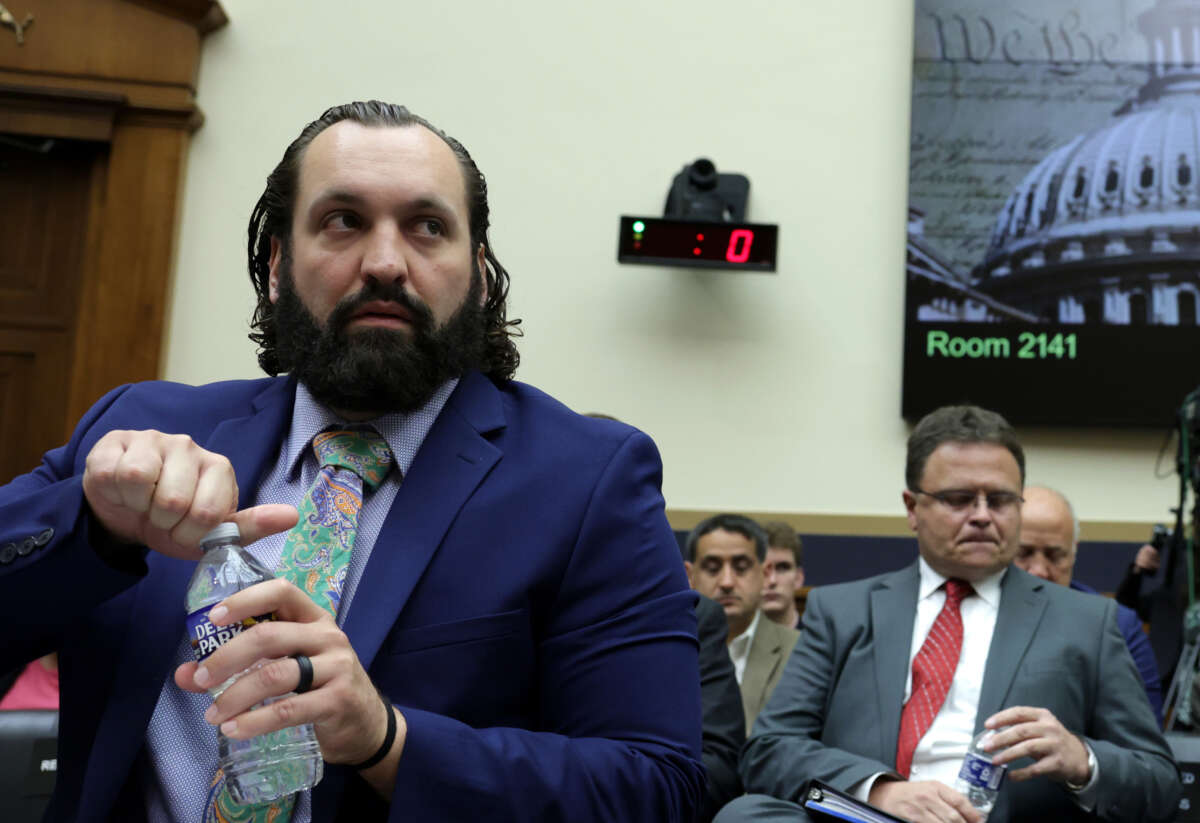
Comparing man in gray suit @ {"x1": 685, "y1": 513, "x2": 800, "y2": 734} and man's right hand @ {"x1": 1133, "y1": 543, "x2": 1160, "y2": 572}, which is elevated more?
man's right hand @ {"x1": 1133, "y1": 543, "x2": 1160, "y2": 572}

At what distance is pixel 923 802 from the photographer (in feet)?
7.45

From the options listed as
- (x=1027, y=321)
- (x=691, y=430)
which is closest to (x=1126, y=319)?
(x=1027, y=321)

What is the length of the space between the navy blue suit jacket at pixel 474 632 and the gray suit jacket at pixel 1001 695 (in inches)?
53.9

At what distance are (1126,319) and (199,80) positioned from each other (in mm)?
4173

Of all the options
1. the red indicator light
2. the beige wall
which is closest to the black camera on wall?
the red indicator light

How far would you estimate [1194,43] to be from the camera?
17.3 feet

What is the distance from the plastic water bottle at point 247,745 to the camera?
3.35 ft

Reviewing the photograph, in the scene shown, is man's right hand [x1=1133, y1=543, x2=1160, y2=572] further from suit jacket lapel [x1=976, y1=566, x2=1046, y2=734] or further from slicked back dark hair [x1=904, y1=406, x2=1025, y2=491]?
suit jacket lapel [x1=976, y1=566, x2=1046, y2=734]

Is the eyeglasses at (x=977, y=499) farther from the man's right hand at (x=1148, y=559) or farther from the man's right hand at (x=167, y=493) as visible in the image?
the man's right hand at (x=167, y=493)

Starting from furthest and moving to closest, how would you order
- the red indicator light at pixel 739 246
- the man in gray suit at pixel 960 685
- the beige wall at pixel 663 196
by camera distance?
the beige wall at pixel 663 196, the red indicator light at pixel 739 246, the man in gray suit at pixel 960 685

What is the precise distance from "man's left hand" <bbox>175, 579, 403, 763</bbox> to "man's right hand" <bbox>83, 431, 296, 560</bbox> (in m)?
0.13

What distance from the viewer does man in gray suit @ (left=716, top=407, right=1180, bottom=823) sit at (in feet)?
7.57

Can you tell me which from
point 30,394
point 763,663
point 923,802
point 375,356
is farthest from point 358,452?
point 30,394

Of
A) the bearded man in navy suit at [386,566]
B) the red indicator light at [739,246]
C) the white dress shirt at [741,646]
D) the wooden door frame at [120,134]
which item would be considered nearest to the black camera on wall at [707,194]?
the red indicator light at [739,246]
